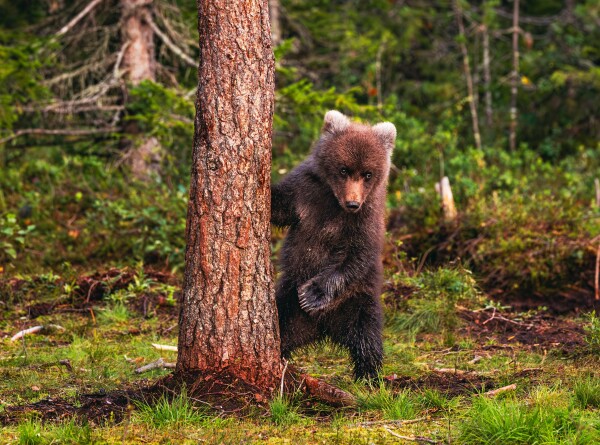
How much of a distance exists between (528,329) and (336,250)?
2895mm

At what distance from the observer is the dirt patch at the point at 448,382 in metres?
5.62

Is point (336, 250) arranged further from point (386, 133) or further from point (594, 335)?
point (594, 335)

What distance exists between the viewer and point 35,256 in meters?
10.3

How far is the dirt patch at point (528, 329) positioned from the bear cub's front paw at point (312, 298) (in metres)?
2.46

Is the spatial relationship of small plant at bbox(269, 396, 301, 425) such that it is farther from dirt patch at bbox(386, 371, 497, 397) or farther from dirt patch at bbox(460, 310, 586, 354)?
dirt patch at bbox(460, 310, 586, 354)

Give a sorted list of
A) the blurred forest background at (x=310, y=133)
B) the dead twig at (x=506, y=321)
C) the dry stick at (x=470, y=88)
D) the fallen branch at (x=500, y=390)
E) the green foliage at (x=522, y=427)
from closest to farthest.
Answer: the green foliage at (x=522, y=427) → the fallen branch at (x=500, y=390) → the dead twig at (x=506, y=321) → the blurred forest background at (x=310, y=133) → the dry stick at (x=470, y=88)

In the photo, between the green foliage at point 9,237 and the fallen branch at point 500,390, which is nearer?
the fallen branch at point 500,390

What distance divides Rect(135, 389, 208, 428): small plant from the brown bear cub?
1.58 meters

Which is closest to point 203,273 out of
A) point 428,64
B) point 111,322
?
point 111,322

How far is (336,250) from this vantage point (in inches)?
249

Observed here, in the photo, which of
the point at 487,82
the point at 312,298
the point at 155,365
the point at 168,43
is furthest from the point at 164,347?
the point at 487,82

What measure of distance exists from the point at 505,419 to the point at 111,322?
206 inches

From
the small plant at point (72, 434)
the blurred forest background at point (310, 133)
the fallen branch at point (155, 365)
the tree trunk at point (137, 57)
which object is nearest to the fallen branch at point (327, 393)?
the fallen branch at point (155, 365)

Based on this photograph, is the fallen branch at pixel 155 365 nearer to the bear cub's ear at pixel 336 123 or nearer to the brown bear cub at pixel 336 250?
the brown bear cub at pixel 336 250
